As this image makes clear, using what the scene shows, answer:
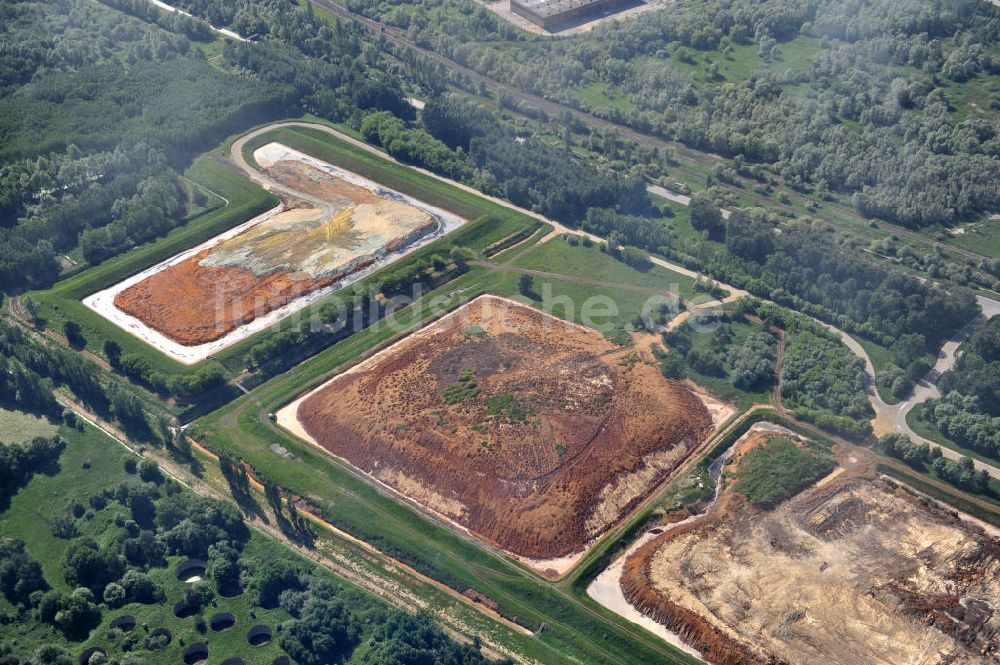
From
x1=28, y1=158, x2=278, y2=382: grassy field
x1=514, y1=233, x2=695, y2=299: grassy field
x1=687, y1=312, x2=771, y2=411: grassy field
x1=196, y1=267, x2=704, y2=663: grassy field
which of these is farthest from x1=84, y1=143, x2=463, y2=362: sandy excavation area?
x1=687, y1=312, x2=771, y2=411: grassy field

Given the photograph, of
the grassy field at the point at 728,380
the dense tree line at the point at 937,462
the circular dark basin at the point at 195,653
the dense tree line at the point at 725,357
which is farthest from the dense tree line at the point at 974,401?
the circular dark basin at the point at 195,653

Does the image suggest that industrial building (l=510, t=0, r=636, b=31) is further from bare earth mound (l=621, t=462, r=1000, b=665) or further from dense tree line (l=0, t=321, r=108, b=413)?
bare earth mound (l=621, t=462, r=1000, b=665)

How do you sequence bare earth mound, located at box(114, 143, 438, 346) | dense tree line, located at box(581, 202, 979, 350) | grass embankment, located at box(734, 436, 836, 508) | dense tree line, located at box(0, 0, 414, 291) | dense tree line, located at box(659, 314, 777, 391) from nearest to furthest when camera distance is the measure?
1. grass embankment, located at box(734, 436, 836, 508)
2. dense tree line, located at box(659, 314, 777, 391)
3. dense tree line, located at box(581, 202, 979, 350)
4. bare earth mound, located at box(114, 143, 438, 346)
5. dense tree line, located at box(0, 0, 414, 291)

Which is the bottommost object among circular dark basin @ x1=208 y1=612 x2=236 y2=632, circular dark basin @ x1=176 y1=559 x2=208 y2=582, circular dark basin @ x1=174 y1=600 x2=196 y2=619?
circular dark basin @ x1=176 y1=559 x2=208 y2=582

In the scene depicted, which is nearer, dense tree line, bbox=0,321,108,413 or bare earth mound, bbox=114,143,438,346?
dense tree line, bbox=0,321,108,413

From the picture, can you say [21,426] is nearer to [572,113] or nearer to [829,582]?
[829,582]

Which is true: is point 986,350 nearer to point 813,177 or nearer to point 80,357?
point 813,177

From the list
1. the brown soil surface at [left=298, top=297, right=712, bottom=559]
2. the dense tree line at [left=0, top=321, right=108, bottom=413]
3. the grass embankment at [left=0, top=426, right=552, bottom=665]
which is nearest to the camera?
the grass embankment at [left=0, top=426, right=552, bottom=665]

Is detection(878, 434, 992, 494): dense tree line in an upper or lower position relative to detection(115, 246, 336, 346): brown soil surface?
upper
